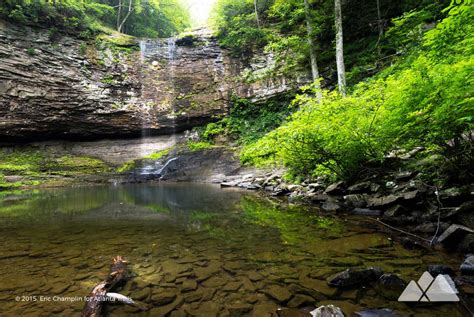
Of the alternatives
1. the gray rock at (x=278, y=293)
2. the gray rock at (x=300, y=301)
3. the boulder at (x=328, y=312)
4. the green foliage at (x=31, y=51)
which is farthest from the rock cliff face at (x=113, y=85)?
the boulder at (x=328, y=312)

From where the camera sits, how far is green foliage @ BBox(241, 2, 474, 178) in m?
3.65

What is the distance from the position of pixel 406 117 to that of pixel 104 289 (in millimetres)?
4907

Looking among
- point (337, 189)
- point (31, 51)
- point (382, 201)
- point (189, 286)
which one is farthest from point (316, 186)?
point (31, 51)

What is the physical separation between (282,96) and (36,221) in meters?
18.2

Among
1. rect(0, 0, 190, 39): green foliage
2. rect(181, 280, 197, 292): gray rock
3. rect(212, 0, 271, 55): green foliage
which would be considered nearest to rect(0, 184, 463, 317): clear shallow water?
rect(181, 280, 197, 292): gray rock

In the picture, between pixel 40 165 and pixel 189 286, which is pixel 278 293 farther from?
pixel 40 165

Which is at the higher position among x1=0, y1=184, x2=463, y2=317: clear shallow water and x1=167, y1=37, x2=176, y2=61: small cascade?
x1=167, y1=37, x2=176, y2=61: small cascade

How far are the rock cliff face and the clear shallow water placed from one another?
16550 millimetres

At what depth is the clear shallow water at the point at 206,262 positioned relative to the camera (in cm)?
240

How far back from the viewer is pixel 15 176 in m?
16.4

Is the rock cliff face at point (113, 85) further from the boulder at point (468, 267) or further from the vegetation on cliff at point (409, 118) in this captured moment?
the boulder at point (468, 267)

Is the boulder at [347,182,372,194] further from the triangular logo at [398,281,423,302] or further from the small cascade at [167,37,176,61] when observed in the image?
the small cascade at [167,37,176,61]

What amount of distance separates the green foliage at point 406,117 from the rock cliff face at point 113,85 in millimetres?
14562

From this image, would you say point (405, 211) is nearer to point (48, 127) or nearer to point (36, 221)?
point (36, 221)
